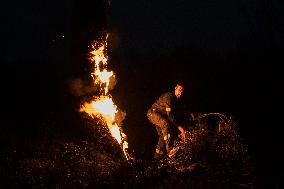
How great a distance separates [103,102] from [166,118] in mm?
1522

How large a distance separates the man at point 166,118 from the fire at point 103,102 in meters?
0.85

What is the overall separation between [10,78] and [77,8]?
6.28 meters

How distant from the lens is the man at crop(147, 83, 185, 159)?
11000 mm

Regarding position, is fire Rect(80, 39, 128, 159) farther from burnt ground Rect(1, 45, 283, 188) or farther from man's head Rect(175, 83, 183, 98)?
man's head Rect(175, 83, 183, 98)

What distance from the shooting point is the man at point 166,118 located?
1100 centimetres

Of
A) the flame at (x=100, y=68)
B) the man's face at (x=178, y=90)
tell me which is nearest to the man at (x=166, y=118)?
the man's face at (x=178, y=90)

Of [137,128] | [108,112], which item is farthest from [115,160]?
[137,128]

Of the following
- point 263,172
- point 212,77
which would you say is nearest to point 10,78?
point 212,77

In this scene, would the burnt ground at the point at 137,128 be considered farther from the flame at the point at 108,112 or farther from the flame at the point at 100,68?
the flame at the point at 108,112

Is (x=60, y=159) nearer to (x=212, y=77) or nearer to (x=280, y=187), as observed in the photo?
(x=280, y=187)

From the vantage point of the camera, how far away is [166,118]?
11133 mm

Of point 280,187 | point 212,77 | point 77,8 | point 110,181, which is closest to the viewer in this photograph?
point 280,187

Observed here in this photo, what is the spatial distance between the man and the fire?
0.85 meters

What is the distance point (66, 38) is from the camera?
16.7 meters
